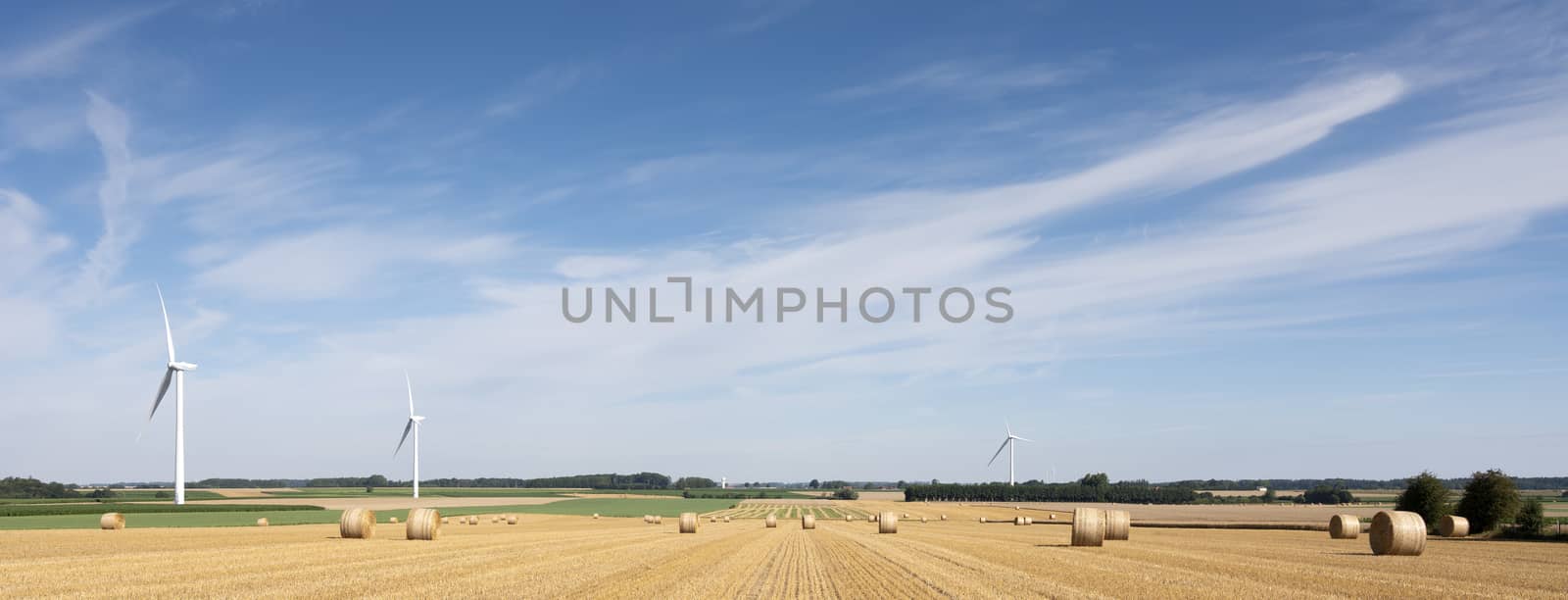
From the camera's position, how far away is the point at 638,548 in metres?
37.6

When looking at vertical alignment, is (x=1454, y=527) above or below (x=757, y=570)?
below

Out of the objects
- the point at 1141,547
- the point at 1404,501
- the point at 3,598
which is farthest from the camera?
the point at 1404,501

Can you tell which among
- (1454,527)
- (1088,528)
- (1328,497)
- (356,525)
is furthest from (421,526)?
(1328,497)

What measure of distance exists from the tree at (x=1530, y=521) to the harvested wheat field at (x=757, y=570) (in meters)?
16.0

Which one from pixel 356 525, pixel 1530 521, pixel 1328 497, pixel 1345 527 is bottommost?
pixel 1328 497

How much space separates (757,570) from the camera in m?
27.0

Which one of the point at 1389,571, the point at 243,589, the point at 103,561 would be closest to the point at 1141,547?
A: the point at 1389,571

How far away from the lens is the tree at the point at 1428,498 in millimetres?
62094

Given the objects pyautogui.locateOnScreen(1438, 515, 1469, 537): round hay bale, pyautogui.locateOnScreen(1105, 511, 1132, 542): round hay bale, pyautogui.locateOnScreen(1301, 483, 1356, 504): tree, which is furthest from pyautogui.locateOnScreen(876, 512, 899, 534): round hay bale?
pyautogui.locateOnScreen(1301, 483, 1356, 504): tree

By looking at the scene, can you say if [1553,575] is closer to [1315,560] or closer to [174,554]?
[1315,560]

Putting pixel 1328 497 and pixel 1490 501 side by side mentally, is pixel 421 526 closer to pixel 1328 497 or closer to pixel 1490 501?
pixel 1490 501

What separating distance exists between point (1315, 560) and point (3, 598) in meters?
30.7

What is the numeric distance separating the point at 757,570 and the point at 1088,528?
A: 15763 millimetres

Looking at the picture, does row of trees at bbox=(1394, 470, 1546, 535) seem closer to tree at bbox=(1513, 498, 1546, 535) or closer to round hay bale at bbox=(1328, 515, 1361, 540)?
tree at bbox=(1513, 498, 1546, 535)
